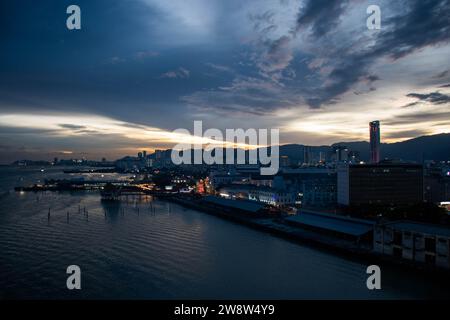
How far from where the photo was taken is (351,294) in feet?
14.6

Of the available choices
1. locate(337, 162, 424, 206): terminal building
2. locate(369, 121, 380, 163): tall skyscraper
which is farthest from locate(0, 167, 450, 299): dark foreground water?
locate(369, 121, 380, 163): tall skyscraper

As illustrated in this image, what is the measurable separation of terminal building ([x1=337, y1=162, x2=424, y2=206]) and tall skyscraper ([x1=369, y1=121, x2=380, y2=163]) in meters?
14.1

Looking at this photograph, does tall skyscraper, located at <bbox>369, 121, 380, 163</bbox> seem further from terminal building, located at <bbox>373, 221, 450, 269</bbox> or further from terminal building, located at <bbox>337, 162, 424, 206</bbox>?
terminal building, located at <bbox>373, 221, 450, 269</bbox>

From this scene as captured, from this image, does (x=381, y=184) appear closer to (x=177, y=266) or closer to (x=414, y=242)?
(x=414, y=242)

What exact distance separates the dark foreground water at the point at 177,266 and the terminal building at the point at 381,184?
484 centimetres

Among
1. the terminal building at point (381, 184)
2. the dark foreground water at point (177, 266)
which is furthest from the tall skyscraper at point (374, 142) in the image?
the dark foreground water at point (177, 266)

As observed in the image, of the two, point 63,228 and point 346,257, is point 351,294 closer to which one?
point 346,257

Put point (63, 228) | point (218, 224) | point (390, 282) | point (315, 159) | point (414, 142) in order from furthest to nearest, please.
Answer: point (414, 142) → point (315, 159) → point (218, 224) → point (63, 228) → point (390, 282)

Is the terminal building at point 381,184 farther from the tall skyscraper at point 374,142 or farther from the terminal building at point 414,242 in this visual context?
the tall skyscraper at point 374,142

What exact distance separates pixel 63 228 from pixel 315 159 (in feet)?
143

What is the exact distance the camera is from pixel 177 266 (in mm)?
5449

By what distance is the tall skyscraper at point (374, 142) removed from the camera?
85.5 ft
